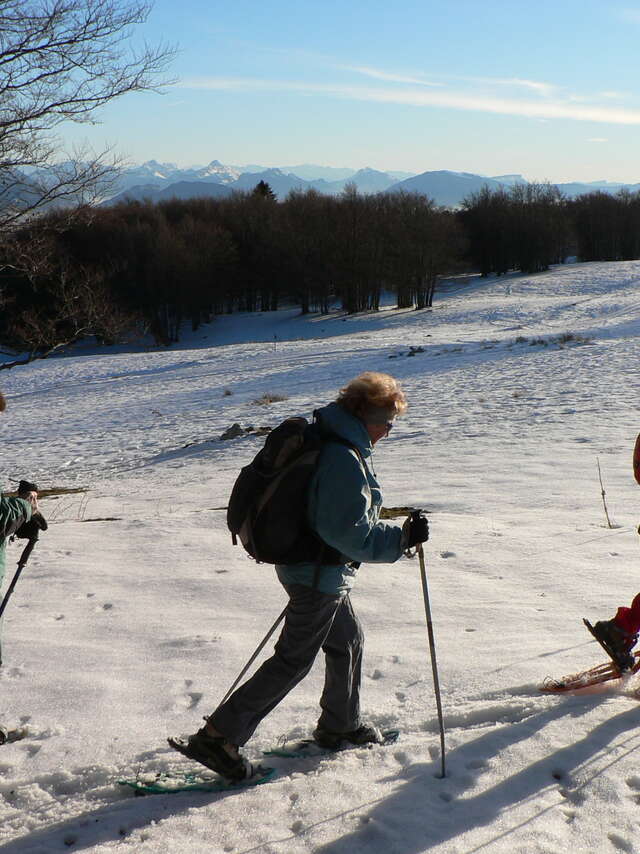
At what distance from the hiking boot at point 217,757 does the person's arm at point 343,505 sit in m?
1.18

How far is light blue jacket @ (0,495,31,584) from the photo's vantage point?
3.88 m

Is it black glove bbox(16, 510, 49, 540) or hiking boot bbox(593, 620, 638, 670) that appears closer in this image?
black glove bbox(16, 510, 49, 540)

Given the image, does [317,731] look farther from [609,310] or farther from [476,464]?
[609,310]

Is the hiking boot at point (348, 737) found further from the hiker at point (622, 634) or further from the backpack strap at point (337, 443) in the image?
the hiker at point (622, 634)

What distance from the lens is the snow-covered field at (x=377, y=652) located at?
341 cm

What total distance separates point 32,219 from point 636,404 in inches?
449

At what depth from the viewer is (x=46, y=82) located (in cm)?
909

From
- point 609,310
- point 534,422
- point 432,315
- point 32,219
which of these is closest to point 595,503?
point 534,422

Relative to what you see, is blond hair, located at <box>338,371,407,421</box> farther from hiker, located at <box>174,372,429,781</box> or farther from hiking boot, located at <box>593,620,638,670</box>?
hiking boot, located at <box>593,620,638,670</box>

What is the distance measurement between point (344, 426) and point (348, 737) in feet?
5.72

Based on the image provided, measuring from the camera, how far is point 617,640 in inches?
177

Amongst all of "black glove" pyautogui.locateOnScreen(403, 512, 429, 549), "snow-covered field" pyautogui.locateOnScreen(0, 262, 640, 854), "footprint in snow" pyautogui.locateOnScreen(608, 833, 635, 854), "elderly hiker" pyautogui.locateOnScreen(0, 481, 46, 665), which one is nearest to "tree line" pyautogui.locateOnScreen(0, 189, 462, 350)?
"snow-covered field" pyautogui.locateOnScreen(0, 262, 640, 854)

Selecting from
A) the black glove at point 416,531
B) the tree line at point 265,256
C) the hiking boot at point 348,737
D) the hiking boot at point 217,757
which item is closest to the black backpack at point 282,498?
the black glove at point 416,531

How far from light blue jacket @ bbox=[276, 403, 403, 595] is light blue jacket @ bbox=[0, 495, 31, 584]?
1476 mm
